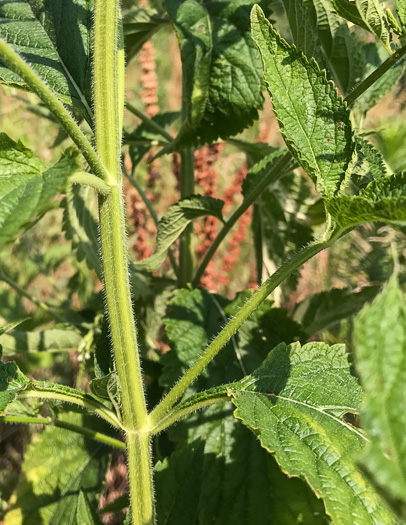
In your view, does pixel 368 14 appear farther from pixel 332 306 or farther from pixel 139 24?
pixel 332 306

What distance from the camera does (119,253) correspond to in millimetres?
763

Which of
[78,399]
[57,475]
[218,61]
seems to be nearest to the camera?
[78,399]

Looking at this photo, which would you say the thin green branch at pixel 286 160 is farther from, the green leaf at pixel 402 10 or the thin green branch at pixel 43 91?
the thin green branch at pixel 43 91

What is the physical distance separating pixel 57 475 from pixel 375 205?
107cm

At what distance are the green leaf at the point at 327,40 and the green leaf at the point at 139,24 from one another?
440 mm

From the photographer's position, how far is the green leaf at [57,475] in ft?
4.32

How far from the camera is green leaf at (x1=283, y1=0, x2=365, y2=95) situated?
939mm

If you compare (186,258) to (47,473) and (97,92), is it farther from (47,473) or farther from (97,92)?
(97,92)

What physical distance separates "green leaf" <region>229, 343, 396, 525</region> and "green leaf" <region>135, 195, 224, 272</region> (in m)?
0.47

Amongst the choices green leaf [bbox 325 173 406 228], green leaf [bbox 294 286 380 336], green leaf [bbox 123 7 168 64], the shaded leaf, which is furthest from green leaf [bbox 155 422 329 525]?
green leaf [bbox 123 7 168 64]

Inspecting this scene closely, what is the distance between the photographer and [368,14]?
Answer: 2.43 ft

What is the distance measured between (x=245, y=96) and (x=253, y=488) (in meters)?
0.71

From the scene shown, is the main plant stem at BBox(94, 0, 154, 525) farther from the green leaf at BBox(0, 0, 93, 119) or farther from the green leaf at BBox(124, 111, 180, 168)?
the green leaf at BBox(124, 111, 180, 168)

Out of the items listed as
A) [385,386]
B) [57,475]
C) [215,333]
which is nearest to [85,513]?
[57,475]
